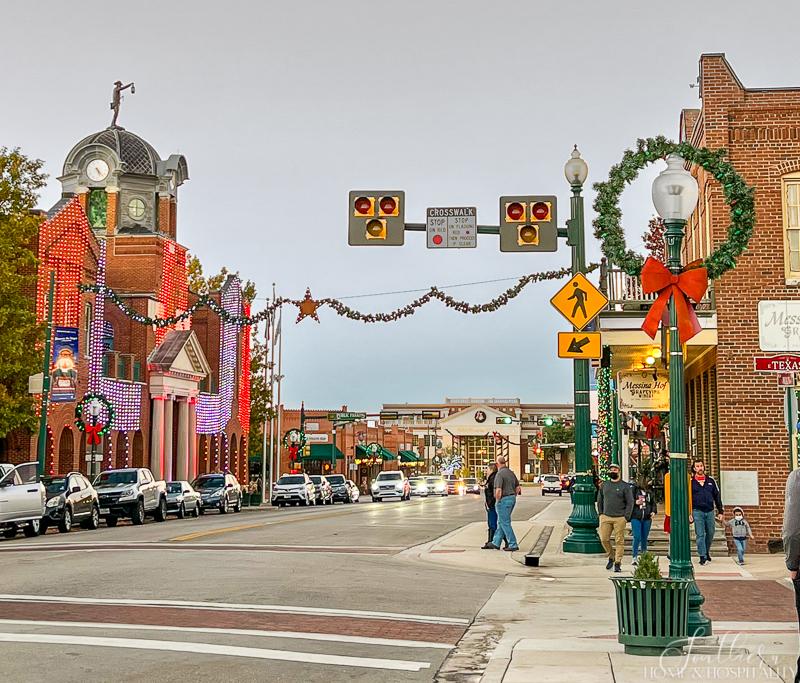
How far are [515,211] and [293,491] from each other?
35034 mm

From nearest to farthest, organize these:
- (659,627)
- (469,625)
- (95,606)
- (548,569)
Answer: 1. (659,627)
2. (469,625)
3. (95,606)
4. (548,569)

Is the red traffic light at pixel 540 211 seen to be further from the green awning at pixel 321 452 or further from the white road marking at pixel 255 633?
the green awning at pixel 321 452

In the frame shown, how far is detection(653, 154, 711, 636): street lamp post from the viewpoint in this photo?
33.0ft

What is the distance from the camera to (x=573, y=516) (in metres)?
20.2

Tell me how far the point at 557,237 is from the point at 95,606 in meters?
12.0

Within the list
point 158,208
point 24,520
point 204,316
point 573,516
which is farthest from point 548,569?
point 204,316

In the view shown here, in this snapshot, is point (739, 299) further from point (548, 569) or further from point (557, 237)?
point (548, 569)

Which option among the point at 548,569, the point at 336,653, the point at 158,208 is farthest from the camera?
the point at 158,208

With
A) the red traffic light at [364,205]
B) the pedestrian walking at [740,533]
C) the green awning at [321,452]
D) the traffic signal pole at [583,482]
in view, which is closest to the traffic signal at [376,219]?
the red traffic light at [364,205]

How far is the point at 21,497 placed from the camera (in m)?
26.2

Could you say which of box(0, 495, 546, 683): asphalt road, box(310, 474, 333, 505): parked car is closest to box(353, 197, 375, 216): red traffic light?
box(0, 495, 546, 683): asphalt road

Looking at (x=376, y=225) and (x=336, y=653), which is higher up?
(x=376, y=225)

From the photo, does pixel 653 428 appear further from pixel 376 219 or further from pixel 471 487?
pixel 471 487

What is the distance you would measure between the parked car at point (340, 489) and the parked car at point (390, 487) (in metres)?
1.67
